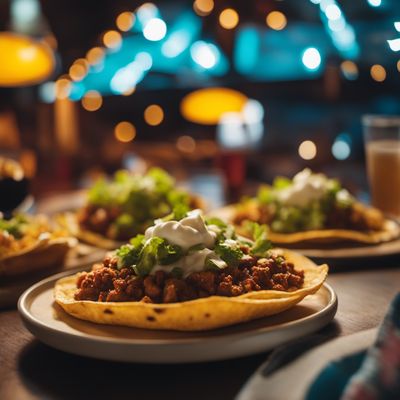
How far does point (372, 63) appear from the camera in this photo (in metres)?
9.11

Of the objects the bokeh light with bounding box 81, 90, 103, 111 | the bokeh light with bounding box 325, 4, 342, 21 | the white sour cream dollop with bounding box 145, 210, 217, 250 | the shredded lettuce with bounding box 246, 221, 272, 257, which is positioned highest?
the bokeh light with bounding box 325, 4, 342, 21

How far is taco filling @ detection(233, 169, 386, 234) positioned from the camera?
2979mm

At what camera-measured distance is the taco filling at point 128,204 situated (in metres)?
3.10

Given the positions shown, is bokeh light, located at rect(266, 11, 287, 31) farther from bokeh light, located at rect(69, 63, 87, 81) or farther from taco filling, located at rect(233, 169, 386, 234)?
taco filling, located at rect(233, 169, 386, 234)

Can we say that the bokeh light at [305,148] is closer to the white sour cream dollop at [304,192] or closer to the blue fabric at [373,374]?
the white sour cream dollop at [304,192]

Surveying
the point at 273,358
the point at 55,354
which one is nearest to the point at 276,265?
the point at 273,358

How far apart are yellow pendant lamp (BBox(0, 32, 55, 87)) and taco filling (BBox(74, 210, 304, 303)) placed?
383cm

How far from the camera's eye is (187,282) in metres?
1.73

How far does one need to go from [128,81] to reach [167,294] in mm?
10140

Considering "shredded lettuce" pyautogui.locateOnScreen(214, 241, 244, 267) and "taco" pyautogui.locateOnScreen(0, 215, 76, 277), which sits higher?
"shredded lettuce" pyautogui.locateOnScreen(214, 241, 244, 267)

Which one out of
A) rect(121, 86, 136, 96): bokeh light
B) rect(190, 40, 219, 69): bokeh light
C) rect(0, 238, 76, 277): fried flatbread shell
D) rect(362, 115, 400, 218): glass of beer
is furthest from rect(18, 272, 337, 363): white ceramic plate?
rect(121, 86, 136, 96): bokeh light

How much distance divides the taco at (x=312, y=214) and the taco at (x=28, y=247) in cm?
84

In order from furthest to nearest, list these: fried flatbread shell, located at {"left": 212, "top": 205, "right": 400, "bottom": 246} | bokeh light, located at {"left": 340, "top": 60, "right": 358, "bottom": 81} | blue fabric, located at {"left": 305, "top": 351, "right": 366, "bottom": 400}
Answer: bokeh light, located at {"left": 340, "top": 60, "right": 358, "bottom": 81}
fried flatbread shell, located at {"left": 212, "top": 205, "right": 400, "bottom": 246}
blue fabric, located at {"left": 305, "top": 351, "right": 366, "bottom": 400}

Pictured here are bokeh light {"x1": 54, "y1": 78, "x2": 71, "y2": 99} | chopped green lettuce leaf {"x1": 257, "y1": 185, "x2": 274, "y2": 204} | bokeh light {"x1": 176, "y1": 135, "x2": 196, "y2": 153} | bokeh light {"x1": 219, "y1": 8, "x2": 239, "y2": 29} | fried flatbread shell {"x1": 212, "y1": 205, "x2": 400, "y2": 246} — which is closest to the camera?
fried flatbread shell {"x1": 212, "y1": 205, "x2": 400, "y2": 246}
